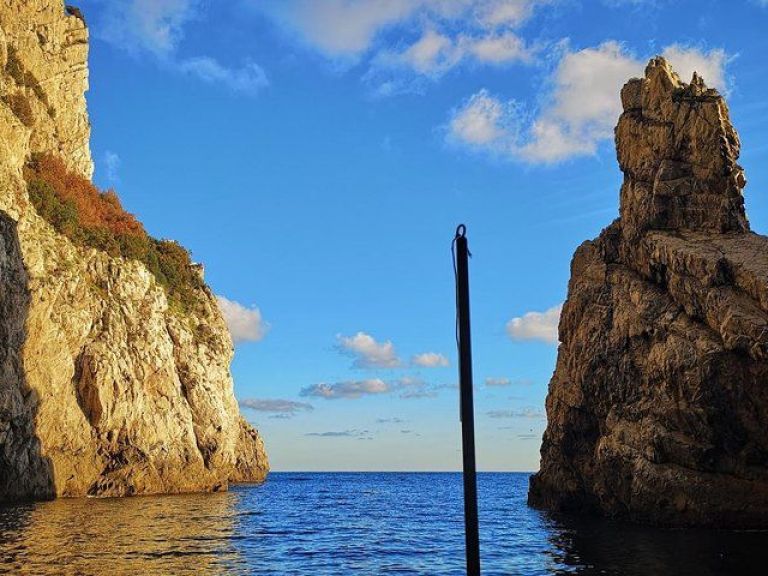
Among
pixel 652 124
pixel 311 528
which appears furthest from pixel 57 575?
pixel 652 124

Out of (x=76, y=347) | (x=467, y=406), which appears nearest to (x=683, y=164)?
(x=467, y=406)

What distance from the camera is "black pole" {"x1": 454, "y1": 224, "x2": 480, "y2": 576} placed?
11750 millimetres

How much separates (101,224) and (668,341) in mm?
56379

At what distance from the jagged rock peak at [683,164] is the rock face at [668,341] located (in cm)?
8

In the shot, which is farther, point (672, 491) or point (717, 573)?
point (672, 491)

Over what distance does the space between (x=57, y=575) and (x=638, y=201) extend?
123 feet

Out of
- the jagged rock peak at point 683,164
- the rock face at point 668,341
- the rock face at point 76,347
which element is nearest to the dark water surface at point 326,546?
the rock face at point 668,341

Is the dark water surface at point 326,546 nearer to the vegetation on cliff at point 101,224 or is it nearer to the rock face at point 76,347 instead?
the rock face at point 76,347

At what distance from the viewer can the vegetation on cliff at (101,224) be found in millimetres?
63312

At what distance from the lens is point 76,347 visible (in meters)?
57.6

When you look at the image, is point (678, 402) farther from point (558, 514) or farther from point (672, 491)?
point (558, 514)

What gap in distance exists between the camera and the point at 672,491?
3462 cm

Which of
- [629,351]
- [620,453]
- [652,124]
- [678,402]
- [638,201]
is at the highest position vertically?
[652,124]

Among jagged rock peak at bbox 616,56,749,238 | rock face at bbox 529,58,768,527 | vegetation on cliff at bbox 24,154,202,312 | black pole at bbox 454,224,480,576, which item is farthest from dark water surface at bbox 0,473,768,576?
vegetation on cliff at bbox 24,154,202,312
